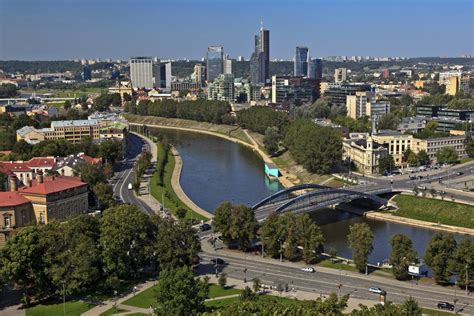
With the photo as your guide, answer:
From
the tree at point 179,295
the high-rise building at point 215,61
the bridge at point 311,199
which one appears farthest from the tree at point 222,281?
the high-rise building at point 215,61

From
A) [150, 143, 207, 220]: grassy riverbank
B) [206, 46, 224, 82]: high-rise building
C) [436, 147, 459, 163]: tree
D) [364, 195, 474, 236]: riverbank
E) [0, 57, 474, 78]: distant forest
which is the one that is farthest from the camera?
[0, 57, 474, 78]: distant forest

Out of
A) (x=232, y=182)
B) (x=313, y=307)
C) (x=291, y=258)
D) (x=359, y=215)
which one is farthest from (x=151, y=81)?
(x=313, y=307)

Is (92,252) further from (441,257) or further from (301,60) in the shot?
(301,60)

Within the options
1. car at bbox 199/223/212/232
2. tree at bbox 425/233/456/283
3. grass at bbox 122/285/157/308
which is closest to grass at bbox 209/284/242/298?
grass at bbox 122/285/157/308

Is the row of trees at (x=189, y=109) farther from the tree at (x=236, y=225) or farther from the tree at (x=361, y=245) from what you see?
the tree at (x=361, y=245)

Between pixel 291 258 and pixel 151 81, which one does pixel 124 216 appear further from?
pixel 151 81

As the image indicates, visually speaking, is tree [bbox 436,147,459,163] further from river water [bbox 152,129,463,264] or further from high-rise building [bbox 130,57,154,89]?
high-rise building [bbox 130,57,154,89]

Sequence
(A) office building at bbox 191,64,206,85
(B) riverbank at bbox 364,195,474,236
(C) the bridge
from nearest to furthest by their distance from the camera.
A: (B) riverbank at bbox 364,195,474,236, (C) the bridge, (A) office building at bbox 191,64,206,85
